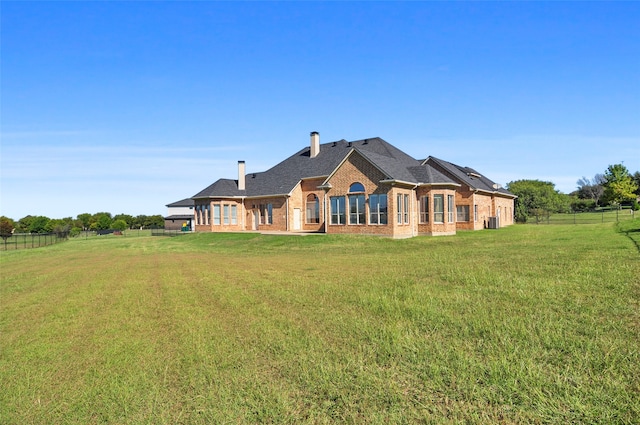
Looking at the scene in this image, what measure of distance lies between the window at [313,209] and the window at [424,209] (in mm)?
10159

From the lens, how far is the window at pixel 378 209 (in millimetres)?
28797

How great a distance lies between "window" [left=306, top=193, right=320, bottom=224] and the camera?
126ft

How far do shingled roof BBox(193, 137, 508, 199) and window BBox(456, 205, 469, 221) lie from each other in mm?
2389

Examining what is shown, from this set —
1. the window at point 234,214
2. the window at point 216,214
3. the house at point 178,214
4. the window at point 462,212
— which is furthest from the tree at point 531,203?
the house at point 178,214

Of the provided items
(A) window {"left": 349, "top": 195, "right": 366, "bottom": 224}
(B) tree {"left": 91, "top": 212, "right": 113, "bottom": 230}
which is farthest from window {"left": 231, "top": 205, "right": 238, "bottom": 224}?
(B) tree {"left": 91, "top": 212, "right": 113, "bottom": 230}

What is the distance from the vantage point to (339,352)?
598cm

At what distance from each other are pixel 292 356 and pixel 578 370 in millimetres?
3734

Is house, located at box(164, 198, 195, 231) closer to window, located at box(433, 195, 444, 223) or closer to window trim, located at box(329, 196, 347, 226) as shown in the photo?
window trim, located at box(329, 196, 347, 226)

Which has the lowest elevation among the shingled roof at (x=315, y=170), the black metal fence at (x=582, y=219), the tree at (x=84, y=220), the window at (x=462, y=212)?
the black metal fence at (x=582, y=219)

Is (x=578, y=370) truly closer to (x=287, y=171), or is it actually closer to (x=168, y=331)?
(x=168, y=331)

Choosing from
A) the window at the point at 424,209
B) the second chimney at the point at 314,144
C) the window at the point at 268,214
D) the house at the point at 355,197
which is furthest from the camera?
the second chimney at the point at 314,144

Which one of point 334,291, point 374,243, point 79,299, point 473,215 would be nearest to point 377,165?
point 374,243

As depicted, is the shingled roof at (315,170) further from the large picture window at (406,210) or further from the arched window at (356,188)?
the arched window at (356,188)

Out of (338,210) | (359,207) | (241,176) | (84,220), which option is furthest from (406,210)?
(84,220)
